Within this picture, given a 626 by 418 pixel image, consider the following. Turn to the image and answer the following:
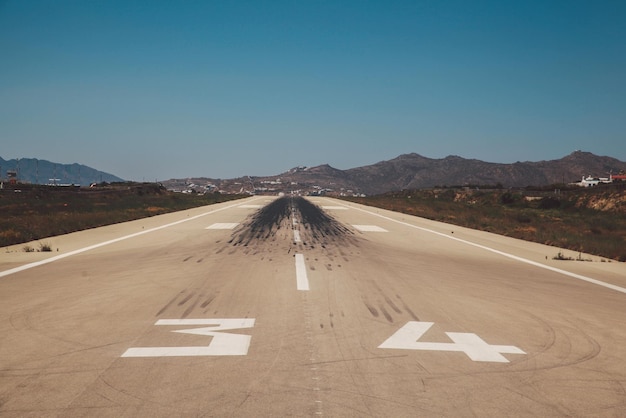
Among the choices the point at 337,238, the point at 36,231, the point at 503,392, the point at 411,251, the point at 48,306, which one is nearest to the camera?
the point at 503,392

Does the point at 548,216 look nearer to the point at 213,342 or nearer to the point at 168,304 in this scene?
the point at 168,304

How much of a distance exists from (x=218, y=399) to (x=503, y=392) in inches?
83.1

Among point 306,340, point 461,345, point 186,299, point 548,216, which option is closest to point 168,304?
point 186,299

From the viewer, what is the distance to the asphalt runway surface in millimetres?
3520

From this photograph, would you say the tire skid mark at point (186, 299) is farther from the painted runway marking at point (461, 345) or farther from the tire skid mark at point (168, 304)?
the painted runway marking at point (461, 345)

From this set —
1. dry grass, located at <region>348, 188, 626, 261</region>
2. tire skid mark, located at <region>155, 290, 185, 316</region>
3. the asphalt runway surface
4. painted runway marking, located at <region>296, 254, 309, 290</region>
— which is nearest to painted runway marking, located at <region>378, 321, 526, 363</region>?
the asphalt runway surface

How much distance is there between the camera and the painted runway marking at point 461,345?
15.0 ft

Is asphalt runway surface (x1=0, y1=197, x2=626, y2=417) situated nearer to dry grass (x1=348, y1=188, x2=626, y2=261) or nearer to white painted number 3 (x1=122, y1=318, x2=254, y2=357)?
white painted number 3 (x1=122, y1=318, x2=254, y2=357)

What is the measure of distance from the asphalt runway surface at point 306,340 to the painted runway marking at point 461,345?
0.07 ft

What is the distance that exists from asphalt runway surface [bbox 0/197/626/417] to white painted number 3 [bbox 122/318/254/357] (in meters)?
0.03

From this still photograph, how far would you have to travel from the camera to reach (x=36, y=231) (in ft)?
56.1

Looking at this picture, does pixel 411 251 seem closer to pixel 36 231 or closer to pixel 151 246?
pixel 151 246

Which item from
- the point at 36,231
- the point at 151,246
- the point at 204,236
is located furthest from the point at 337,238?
the point at 36,231

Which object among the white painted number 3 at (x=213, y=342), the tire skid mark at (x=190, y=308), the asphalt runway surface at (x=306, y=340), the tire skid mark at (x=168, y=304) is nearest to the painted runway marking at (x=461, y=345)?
the asphalt runway surface at (x=306, y=340)
